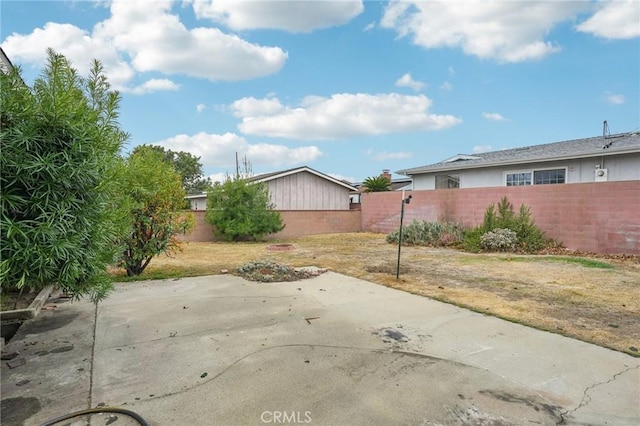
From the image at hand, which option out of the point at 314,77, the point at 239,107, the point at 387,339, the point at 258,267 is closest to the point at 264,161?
the point at 239,107

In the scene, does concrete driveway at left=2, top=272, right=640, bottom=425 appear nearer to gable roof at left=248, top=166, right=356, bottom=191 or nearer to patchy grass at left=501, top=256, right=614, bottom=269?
patchy grass at left=501, top=256, right=614, bottom=269

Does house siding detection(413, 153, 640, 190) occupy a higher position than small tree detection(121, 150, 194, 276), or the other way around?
house siding detection(413, 153, 640, 190)

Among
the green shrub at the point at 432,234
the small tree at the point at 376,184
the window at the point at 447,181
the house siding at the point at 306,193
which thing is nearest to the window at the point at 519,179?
the window at the point at 447,181

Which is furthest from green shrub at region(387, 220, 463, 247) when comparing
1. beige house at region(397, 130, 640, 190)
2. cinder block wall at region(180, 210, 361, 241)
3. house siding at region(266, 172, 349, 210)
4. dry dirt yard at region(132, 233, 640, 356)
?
house siding at region(266, 172, 349, 210)

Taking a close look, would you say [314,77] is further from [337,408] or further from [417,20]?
[337,408]

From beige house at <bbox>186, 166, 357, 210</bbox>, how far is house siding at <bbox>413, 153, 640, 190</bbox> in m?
7.74

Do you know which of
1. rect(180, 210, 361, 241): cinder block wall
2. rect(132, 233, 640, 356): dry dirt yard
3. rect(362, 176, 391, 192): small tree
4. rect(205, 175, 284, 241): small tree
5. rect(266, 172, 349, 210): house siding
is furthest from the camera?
rect(362, 176, 391, 192): small tree

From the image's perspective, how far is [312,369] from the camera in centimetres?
283

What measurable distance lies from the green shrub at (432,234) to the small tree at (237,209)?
530 cm

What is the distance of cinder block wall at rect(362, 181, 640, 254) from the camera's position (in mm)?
9250

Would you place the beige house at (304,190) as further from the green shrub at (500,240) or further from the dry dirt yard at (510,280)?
the green shrub at (500,240)

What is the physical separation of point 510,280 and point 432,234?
629cm

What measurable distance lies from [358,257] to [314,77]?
7.08 metres

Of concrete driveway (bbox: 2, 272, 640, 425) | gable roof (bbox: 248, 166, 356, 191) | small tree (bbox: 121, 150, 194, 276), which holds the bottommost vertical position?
concrete driveway (bbox: 2, 272, 640, 425)
